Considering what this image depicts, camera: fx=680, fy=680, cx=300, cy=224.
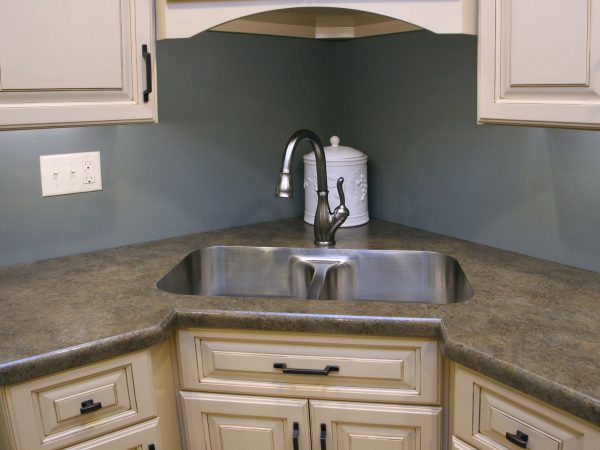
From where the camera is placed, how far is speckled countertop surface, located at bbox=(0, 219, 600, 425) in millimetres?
1167

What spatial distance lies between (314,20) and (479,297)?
3.59ft

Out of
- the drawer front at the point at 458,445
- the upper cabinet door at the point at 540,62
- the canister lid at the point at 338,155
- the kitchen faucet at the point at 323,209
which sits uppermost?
the upper cabinet door at the point at 540,62

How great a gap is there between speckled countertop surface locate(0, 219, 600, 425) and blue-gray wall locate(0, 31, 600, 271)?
124mm

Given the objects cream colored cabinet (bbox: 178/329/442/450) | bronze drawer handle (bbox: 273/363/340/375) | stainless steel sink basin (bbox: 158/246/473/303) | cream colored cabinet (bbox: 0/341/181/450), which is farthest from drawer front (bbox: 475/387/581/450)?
cream colored cabinet (bbox: 0/341/181/450)

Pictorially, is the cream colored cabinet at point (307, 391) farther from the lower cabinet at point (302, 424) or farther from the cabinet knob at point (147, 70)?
the cabinet knob at point (147, 70)

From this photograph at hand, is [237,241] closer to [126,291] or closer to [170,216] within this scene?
[170,216]

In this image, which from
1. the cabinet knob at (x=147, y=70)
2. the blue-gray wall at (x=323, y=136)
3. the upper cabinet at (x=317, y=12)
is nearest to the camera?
the upper cabinet at (x=317, y=12)

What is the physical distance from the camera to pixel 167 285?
1717 millimetres

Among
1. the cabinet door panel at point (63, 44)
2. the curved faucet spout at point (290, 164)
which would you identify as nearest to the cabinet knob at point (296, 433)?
the curved faucet spout at point (290, 164)

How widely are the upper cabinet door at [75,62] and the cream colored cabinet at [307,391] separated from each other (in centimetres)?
56

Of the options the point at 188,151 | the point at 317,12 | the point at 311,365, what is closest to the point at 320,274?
the point at 311,365

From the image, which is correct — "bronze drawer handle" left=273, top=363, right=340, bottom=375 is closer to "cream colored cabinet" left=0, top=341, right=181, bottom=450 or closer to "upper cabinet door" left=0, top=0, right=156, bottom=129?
"cream colored cabinet" left=0, top=341, right=181, bottom=450

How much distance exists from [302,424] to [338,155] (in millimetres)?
871

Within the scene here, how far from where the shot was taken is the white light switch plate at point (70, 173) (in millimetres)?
1812
